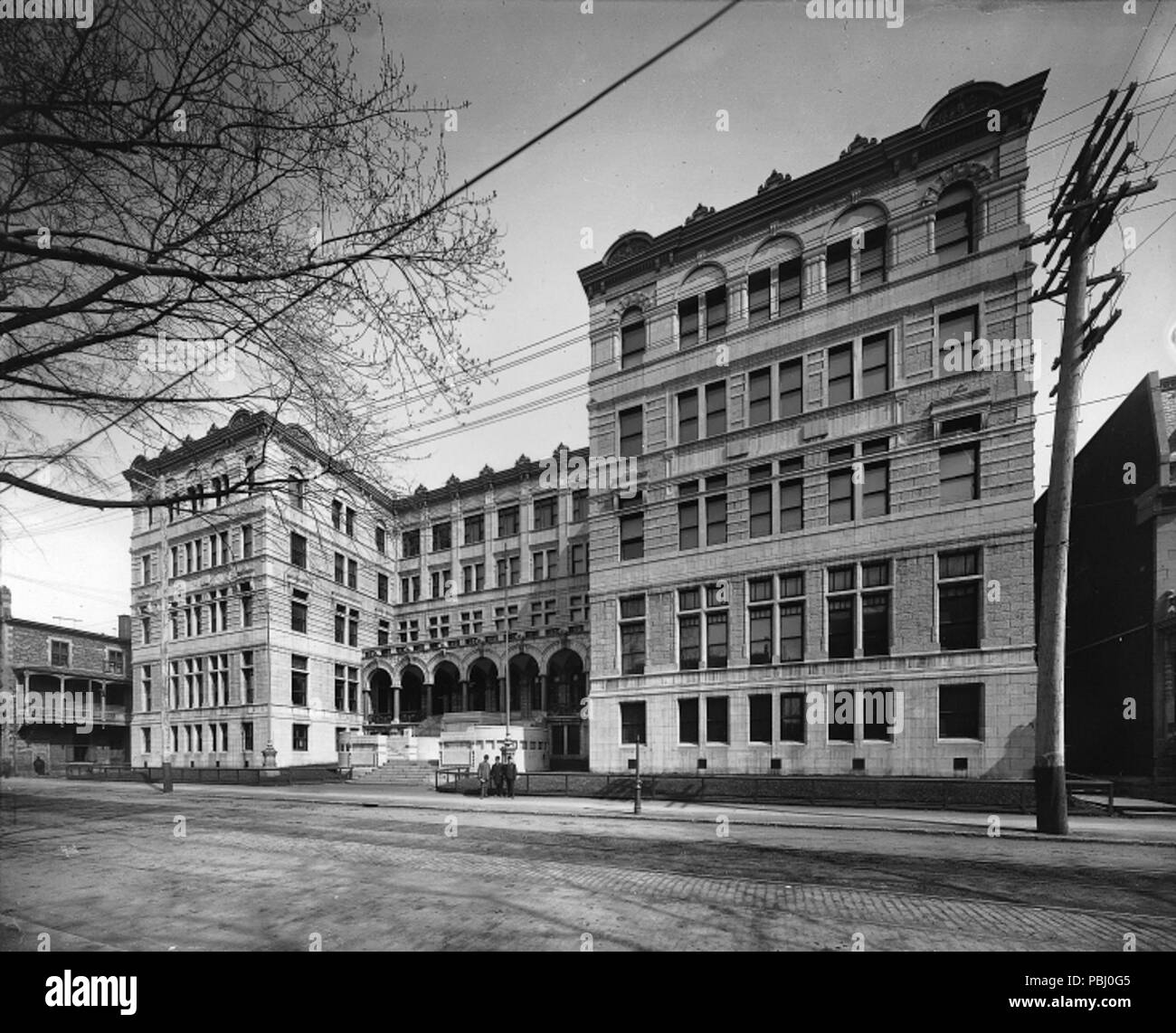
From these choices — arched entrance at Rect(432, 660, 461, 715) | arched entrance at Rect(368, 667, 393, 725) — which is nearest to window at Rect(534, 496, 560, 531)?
arched entrance at Rect(432, 660, 461, 715)

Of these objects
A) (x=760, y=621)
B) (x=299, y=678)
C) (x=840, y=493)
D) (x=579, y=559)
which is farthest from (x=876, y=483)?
(x=299, y=678)

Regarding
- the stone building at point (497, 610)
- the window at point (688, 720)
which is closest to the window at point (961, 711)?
the window at point (688, 720)

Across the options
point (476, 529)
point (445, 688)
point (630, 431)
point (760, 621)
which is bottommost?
point (445, 688)

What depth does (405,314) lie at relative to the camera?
690cm

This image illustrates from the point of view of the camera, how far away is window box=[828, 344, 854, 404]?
24.3 m

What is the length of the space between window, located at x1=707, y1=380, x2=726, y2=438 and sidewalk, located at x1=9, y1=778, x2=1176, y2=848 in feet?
45.3

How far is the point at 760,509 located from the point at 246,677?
31548 millimetres

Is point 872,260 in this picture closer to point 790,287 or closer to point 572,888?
point 790,287

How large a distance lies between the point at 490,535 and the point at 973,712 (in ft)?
106

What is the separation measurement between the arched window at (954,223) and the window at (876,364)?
126 inches

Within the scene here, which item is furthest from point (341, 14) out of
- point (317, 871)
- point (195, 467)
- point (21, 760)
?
point (21, 760)

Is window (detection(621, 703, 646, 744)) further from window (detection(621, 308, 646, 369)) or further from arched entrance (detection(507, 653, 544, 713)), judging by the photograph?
arched entrance (detection(507, 653, 544, 713))

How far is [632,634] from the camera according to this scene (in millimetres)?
28500
